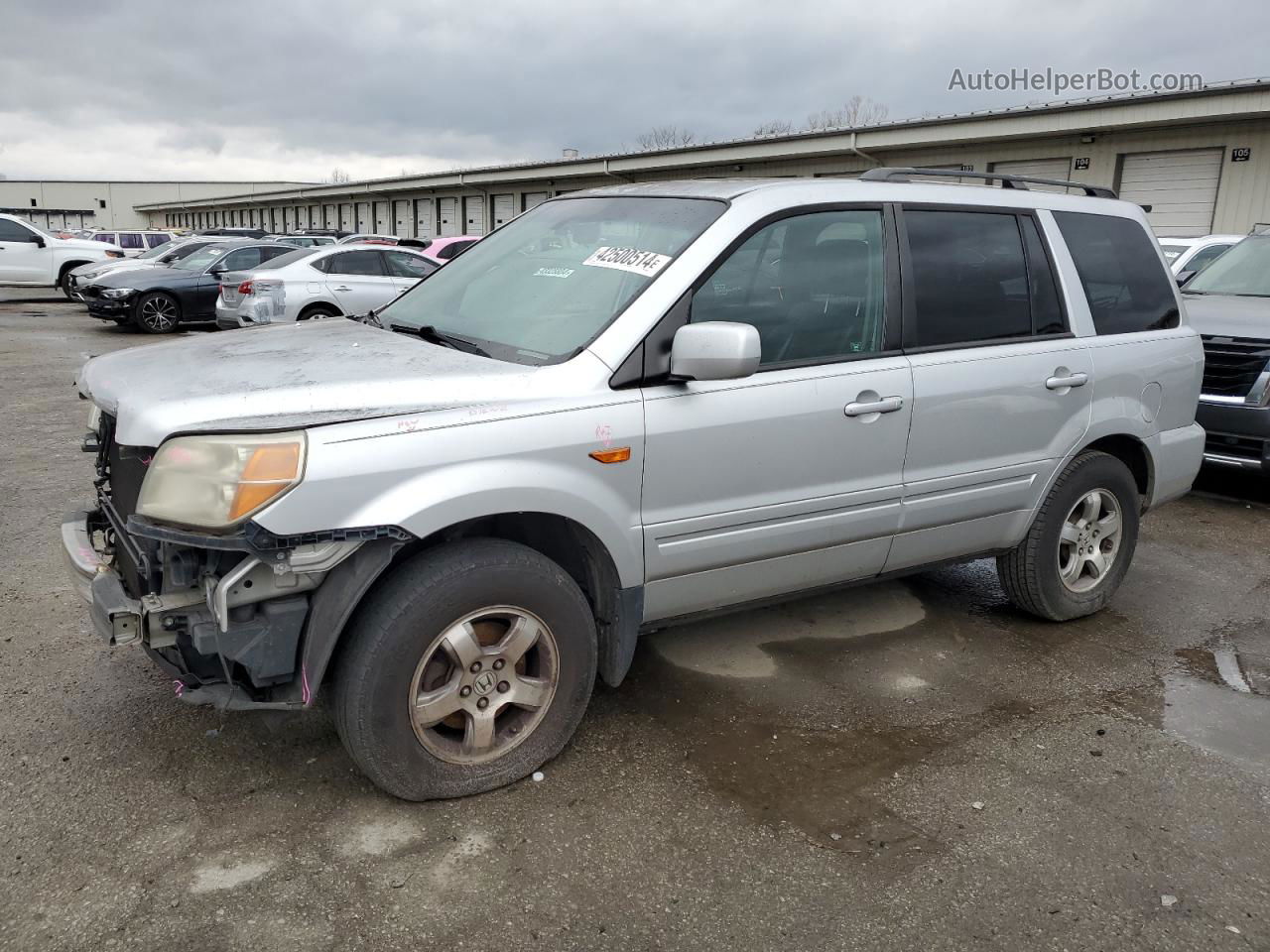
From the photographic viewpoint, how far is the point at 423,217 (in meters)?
38.2

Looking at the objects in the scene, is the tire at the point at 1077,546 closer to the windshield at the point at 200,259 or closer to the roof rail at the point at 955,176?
the roof rail at the point at 955,176

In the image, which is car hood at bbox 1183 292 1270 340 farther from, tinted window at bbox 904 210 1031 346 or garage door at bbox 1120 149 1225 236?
garage door at bbox 1120 149 1225 236

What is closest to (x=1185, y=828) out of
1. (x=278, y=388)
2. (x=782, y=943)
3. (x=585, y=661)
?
(x=782, y=943)

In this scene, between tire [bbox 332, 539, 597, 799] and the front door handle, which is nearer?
tire [bbox 332, 539, 597, 799]

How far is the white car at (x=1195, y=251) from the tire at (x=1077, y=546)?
7059 millimetres

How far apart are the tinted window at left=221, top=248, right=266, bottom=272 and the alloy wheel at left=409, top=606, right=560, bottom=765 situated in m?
16.1

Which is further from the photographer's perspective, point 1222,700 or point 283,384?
point 1222,700

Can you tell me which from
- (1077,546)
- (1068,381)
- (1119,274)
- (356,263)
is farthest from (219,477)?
(356,263)

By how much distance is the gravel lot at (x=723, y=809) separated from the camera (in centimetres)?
253

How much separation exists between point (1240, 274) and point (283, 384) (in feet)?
26.5

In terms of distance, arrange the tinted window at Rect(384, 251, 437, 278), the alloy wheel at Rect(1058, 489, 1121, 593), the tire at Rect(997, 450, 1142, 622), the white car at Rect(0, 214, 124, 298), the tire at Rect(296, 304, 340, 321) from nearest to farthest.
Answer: the tire at Rect(997, 450, 1142, 622)
the alloy wheel at Rect(1058, 489, 1121, 593)
the tire at Rect(296, 304, 340, 321)
the tinted window at Rect(384, 251, 437, 278)
the white car at Rect(0, 214, 124, 298)

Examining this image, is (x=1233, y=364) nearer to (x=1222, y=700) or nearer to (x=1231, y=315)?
(x=1231, y=315)

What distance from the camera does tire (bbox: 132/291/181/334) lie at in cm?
1578

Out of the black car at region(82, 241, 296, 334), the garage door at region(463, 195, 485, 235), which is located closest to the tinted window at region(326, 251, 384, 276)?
the black car at region(82, 241, 296, 334)
